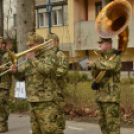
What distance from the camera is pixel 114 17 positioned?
5.09 meters

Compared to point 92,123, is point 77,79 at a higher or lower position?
higher

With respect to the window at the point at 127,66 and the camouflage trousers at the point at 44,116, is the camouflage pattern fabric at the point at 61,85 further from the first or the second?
the window at the point at 127,66

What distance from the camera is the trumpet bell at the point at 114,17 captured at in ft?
15.9

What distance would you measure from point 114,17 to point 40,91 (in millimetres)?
1869

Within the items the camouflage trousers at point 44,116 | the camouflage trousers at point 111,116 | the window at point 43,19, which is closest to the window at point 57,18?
the window at point 43,19

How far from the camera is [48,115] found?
4406 mm

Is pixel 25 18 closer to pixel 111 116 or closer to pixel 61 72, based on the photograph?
pixel 61 72

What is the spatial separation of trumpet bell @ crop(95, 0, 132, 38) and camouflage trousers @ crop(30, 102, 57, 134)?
58.8 inches

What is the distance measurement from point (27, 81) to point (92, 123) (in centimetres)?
271

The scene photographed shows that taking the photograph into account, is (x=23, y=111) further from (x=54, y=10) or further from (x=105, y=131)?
(x=54, y=10)

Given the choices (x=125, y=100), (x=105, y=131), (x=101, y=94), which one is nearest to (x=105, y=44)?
(x=101, y=94)

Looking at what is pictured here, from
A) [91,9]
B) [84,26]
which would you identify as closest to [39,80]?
[84,26]

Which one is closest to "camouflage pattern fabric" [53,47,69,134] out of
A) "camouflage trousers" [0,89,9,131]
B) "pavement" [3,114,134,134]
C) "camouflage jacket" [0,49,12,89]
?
"pavement" [3,114,134,134]

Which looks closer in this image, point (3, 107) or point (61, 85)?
point (61, 85)
